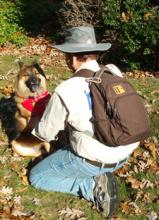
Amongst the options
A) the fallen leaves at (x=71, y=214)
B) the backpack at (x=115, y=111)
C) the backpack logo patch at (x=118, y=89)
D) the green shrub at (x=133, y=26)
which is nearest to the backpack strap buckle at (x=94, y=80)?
the backpack at (x=115, y=111)

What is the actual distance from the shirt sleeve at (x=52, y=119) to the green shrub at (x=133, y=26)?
4.86m

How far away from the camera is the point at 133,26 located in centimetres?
945

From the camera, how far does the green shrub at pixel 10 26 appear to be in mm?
12453

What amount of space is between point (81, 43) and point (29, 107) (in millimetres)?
1956

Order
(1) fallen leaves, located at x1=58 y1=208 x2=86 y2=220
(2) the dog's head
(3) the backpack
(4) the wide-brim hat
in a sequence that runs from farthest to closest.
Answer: (2) the dog's head → (1) fallen leaves, located at x1=58 y1=208 x2=86 y2=220 → (4) the wide-brim hat → (3) the backpack

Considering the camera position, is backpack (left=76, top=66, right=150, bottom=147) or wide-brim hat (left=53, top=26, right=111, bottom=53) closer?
backpack (left=76, top=66, right=150, bottom=147)

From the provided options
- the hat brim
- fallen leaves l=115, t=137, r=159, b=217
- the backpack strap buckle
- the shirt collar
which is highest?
the hat brim

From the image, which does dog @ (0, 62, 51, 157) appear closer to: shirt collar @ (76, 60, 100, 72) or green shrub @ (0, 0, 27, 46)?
shirt collar @ (76, 60, 100, 72)

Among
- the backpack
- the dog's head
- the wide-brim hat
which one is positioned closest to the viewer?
the backpack

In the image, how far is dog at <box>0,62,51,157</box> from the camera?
6.44m

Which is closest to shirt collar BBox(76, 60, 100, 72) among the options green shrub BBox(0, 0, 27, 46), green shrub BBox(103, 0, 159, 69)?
green shrub BBox(103, 0, 159, 69)

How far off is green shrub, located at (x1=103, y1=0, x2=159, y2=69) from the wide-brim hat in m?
4.66

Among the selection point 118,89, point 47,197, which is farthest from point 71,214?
point 118,89

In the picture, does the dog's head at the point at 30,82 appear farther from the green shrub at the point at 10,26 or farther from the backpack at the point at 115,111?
the green shrub at the point at 10,26
